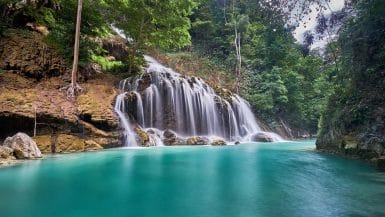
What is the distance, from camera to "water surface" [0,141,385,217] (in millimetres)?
4672

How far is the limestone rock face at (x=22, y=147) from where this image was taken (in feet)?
33.4

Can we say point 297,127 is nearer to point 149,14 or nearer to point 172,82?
point 172,82

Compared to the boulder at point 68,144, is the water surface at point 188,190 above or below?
below

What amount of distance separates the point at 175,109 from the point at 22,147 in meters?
9.61

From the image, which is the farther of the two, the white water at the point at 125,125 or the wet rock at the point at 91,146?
the white water at the point at 125,125

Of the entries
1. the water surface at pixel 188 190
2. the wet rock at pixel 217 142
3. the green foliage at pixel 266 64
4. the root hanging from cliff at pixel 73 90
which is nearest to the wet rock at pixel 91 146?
the root hanging from cliff at pixel 73 90

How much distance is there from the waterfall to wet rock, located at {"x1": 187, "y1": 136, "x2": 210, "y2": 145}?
0.97 m

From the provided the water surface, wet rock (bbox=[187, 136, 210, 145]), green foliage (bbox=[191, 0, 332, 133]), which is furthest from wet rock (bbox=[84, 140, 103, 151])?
green foliage (bbox=[191, 0, 332, 133])

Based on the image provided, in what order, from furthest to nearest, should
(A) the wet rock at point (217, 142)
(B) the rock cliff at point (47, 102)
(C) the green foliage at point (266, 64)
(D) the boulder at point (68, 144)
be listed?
1. (C) the green foliage at point (266, 64)
2. (A) the wet rock at point (217, 142)
3. (D) the boulder at point (68, 144)
4. (B) the rock cliff at point (47, 102)

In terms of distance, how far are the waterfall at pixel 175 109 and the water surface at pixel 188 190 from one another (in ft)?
24.9

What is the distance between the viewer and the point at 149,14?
1897 centimetres

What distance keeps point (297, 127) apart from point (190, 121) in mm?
14229

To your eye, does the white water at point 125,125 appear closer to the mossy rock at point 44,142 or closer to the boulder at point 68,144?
the boulder at point 68,144

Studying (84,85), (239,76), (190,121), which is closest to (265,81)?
(239,76)
